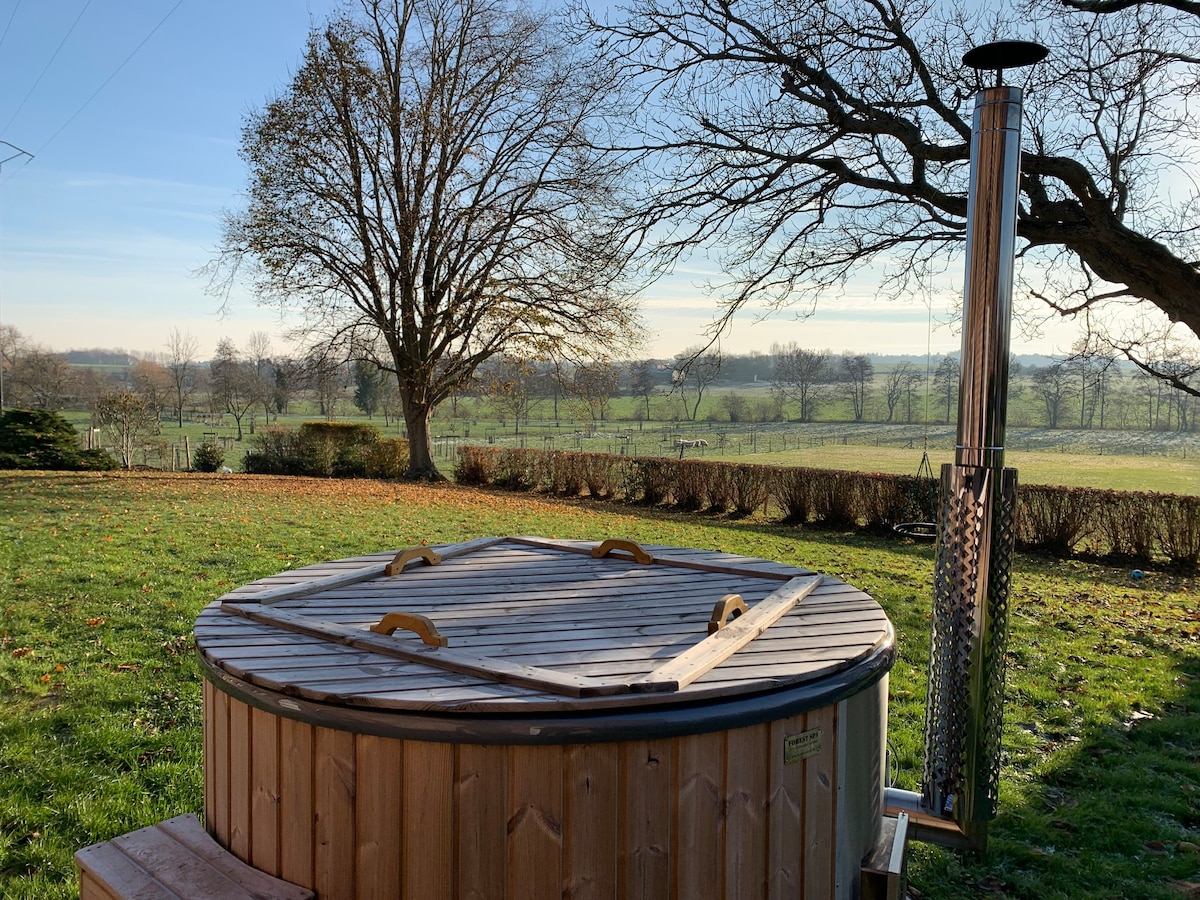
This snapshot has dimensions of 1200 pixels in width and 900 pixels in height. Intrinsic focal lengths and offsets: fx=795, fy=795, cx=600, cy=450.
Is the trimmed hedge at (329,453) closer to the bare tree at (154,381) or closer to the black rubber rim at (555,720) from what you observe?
the bare tree at (154,381)

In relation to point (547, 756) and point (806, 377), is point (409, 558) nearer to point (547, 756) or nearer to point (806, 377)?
point (547, 756)

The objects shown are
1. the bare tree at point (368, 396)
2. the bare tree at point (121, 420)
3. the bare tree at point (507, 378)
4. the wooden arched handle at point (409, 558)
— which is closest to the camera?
the wooden arched handle at point (409, 558)

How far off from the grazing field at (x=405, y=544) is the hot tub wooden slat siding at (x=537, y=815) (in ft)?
5.19

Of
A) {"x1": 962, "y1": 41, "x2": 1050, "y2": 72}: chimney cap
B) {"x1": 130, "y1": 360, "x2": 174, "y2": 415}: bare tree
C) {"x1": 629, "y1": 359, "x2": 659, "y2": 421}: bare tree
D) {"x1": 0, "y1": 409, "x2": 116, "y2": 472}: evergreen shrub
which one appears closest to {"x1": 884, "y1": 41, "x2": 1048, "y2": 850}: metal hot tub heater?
{"x1": 962, "y1": 41, "x2": 1050, "y2": 72}: chimney cap

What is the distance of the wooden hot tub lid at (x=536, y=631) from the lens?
72.6 inches

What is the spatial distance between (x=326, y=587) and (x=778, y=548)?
8.92 m

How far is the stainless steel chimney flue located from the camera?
2.67m

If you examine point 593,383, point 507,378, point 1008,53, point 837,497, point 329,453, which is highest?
point 1008,53

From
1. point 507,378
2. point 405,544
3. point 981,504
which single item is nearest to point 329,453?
point 507,378

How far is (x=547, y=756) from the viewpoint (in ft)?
5.69

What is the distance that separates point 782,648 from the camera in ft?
7.43

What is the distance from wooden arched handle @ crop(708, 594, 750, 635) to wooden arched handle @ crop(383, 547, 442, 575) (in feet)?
4.89

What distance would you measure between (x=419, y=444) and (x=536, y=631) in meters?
18.5

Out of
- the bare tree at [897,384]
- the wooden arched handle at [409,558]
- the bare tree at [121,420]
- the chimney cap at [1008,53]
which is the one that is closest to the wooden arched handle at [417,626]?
the wooden arched handle at [409,558]
